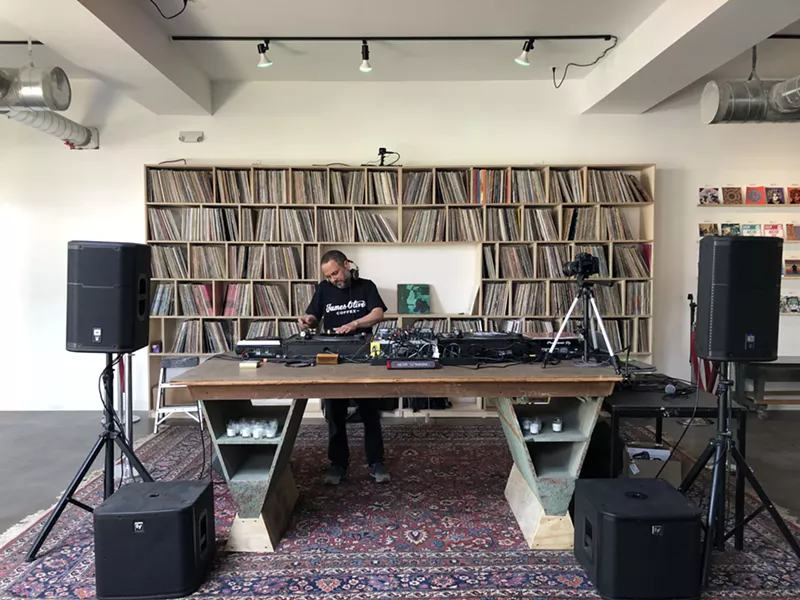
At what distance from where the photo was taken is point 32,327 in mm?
4574

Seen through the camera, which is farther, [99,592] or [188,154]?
[188,154]

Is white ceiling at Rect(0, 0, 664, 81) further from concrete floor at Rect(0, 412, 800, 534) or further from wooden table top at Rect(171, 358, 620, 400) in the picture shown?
concrete floor at Rect(0, 412, 800, 534)

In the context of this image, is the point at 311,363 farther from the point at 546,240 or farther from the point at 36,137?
the point at 36,137

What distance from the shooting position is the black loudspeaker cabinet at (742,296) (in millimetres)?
2021

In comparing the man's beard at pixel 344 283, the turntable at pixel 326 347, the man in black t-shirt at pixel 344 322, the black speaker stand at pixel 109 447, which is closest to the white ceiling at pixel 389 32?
the man in black t-shirt at pixel 344 322

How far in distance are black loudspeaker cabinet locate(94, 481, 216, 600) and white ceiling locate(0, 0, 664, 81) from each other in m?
2.85

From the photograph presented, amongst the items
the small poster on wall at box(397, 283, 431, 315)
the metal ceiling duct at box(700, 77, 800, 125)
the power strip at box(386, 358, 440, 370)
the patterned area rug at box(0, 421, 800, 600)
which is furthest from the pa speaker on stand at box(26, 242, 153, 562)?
the metal ceiling duct at box(700, 77, 800, 125)

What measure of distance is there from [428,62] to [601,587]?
3664 millimetres

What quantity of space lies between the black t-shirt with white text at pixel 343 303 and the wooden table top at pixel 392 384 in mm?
1150

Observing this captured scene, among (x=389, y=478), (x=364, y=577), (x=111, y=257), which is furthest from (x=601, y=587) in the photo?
(x=111, y=257)

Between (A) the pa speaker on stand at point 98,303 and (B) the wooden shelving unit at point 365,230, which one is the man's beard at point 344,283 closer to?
(B) the wooden shelving unit at point 365,230

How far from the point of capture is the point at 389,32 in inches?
139

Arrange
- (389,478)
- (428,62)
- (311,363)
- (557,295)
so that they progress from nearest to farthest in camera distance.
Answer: (311,363) < (389,478) < (428,62) < (557,295)

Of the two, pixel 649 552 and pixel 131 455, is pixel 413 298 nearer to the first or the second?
pixel 131 455
